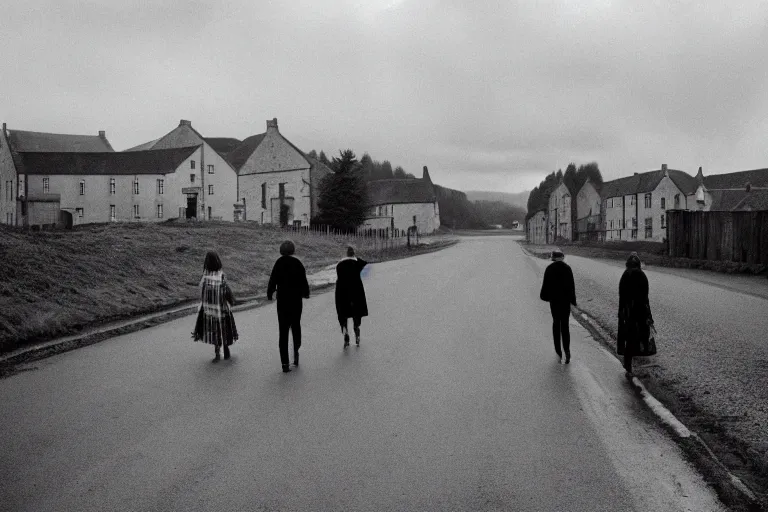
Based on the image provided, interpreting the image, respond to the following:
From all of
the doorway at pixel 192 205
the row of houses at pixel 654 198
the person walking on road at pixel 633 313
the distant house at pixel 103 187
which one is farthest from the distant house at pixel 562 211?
the person walking on road at pixel 633 313

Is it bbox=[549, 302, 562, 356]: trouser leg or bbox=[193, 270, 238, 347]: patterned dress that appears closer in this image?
bbox=[549, 302, 562, 356]: trouser leg

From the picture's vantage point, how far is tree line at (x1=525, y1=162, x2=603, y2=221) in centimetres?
9212

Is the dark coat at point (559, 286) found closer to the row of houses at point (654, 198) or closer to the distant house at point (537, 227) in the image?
the row of houses at point (654, 198)

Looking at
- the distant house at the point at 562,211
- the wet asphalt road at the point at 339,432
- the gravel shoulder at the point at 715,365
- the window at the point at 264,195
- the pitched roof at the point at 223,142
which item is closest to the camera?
the wet asphalt road at the point at 339,432

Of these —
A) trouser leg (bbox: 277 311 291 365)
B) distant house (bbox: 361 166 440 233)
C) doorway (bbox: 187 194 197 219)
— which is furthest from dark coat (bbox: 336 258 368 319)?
distant house (bbox: 361 166 440 233)

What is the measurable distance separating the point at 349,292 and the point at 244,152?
70.3 meters

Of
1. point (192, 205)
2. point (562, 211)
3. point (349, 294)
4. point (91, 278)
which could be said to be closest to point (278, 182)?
point (192, 205)

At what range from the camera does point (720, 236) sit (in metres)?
27.4

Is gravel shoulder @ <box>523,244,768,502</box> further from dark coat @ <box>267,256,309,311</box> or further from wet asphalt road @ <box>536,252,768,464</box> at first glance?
dark coat @ <box>267,256,309,311</box>

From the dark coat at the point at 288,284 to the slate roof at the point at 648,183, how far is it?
2936 inches

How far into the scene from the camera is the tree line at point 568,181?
3627 inches

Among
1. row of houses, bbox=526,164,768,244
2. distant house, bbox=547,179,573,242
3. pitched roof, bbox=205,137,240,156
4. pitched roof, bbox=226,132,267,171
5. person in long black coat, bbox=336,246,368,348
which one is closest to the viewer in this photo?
person in long black coat, bbox=336,246,368,348

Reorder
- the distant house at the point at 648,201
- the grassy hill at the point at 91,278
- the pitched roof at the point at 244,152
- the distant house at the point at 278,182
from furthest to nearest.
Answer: the distant house at the point at 648,201 < the pitched roof at the point at 244,152 < the distant house at the point at 278,182 < the grassy hill at the point at 91,278

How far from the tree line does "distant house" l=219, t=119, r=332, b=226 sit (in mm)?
32387
